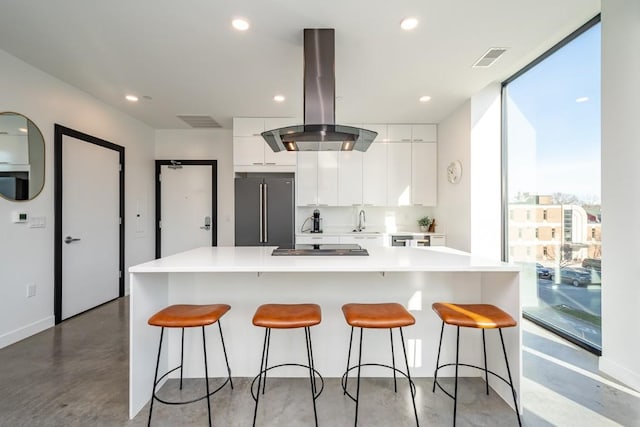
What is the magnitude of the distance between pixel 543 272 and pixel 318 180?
3.12 meters

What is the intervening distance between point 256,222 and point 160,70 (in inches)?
81.6

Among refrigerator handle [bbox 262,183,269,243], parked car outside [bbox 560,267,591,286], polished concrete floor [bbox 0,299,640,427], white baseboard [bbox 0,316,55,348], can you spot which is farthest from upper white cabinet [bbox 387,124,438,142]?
white baseboard [bbox 0,316,55,348]

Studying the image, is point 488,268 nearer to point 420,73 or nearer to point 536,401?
point 536,401

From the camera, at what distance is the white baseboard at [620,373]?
200 centimetres

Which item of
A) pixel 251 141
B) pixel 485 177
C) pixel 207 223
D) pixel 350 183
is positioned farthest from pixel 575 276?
pixel 207 223

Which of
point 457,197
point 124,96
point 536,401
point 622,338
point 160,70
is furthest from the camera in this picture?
point 457,197

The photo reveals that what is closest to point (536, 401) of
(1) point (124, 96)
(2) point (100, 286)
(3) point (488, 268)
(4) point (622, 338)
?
(4) point (622, 338)

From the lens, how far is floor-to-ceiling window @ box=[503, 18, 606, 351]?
2598 mm

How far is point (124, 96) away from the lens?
145 inches

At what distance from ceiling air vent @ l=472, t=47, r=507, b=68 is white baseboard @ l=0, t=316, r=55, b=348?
4.98 metres

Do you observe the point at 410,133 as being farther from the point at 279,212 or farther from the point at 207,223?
the point at 207,223

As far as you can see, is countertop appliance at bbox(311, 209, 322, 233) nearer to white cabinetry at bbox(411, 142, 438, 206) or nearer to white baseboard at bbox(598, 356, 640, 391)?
white cabinetry at bbox(411, 142, 438, 206)

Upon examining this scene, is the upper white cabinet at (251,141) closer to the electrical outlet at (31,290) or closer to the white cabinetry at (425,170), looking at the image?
the white cabinetry at (425,170)

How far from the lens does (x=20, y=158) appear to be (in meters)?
→ 2.87
